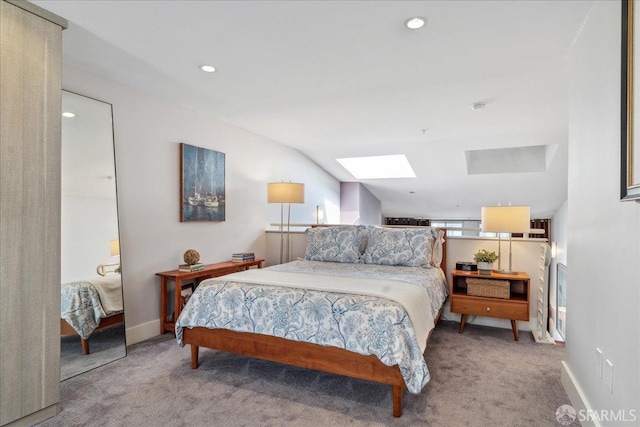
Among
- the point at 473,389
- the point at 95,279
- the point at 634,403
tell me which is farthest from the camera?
the point at 95,279

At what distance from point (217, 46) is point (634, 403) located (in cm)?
279

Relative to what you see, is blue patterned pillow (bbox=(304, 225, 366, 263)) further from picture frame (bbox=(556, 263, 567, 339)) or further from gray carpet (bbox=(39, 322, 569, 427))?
picture frame (bbox=(556, 263, 567, 339))

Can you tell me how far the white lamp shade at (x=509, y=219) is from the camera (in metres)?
3.28

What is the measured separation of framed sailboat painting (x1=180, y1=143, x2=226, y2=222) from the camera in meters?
3.65

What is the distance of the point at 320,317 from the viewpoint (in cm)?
213

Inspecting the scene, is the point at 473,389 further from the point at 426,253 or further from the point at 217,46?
the point at 217,46

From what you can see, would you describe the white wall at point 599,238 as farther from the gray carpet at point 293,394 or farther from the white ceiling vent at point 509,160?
the white ceiling vent at point 509,160

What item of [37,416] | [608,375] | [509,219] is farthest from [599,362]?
[37,416]

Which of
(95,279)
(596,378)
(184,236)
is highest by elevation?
(184,236)

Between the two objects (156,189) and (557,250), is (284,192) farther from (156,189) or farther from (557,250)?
(557,250)

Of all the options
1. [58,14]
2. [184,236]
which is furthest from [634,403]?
[184,236]

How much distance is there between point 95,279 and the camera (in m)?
→ 2.66

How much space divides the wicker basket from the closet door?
10.7 feet

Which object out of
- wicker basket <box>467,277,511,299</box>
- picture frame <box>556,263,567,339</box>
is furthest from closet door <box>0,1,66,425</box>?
picture frame <box>556,263,567,339</box>
